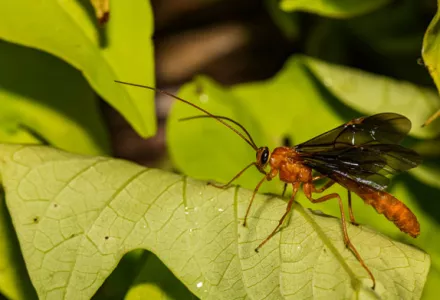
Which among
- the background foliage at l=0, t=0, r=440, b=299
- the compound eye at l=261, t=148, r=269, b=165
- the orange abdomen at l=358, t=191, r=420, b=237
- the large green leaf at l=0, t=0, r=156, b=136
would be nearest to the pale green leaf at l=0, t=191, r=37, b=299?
the background foliage at l=0, t=0, r=440, b=299

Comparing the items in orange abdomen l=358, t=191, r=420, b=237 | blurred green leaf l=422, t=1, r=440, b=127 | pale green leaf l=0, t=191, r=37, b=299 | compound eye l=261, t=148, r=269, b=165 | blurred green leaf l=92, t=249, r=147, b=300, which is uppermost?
blurred green leaf l=422, t=1, r=440, b=127

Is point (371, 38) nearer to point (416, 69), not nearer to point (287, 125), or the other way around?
point (416, 69)

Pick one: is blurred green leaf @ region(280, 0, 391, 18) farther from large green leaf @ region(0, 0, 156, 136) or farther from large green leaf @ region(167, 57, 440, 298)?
large green leaf @ region(0, 0, 156, 136)

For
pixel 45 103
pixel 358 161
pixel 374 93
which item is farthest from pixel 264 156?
pixel 45 103

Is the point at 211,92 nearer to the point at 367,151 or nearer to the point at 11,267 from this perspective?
the point at 367,151

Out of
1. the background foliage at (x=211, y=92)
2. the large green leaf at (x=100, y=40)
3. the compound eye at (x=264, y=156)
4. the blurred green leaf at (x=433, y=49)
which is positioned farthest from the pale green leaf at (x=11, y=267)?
the blurred green leaf at (x=433, y=49)
